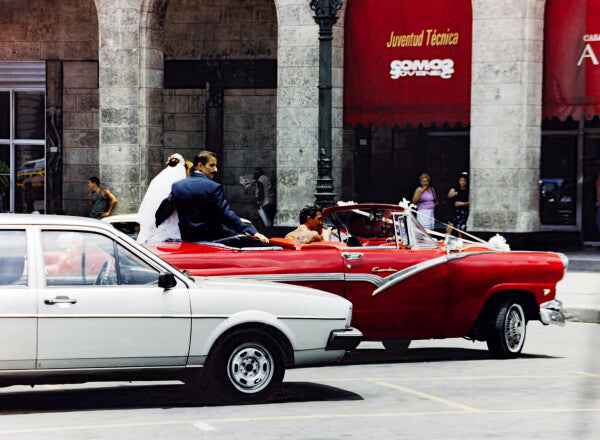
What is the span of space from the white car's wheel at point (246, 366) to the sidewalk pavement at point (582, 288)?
23.8 ft

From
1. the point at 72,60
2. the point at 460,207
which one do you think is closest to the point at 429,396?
the point at 460,207

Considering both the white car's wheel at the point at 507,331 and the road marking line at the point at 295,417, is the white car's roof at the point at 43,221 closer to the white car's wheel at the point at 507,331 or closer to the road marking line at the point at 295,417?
the road marking line at the point at 295,417

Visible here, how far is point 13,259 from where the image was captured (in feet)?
26.8

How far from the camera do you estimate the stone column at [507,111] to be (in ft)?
65.5

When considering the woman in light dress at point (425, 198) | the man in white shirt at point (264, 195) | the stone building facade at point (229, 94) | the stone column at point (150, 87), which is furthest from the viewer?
the man in white shirt at point (264, 195)

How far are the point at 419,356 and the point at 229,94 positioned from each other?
14.3m

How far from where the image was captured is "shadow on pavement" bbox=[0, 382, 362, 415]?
8.60 meters

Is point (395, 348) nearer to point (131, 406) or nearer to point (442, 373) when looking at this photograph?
point (442, 373)

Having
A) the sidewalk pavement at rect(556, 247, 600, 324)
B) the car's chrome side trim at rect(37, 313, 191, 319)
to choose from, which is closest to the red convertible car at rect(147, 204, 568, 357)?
the car's chrome side trim at rect(37, 313, 191, 319)

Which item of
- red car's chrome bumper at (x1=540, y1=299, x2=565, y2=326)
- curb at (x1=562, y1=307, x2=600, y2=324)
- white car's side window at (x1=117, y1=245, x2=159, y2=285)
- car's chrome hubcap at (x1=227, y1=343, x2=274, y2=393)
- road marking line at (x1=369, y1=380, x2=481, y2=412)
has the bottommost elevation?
road marking line at (x1=369, y1=380, x2=481, y2=412)

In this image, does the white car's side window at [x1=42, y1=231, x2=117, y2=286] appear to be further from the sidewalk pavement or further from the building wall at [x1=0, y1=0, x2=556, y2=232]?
the building wall at [x1=0, y1=0, x2=556, y2=232]

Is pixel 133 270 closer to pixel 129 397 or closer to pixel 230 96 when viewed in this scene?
pixel 129 397

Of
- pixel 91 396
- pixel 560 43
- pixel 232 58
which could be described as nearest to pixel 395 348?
pixel 91 396

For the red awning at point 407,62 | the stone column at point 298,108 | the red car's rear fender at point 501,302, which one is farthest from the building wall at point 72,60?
the red car's rear fender at point 501,302
